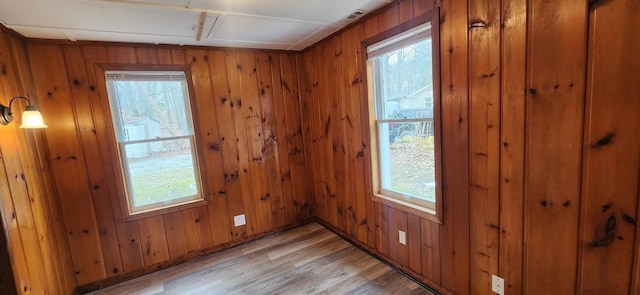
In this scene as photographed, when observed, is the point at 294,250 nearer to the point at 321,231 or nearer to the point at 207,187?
the point at 321,231

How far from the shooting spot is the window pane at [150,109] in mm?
2518

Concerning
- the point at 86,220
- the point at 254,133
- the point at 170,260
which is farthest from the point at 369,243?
the point at 86,220

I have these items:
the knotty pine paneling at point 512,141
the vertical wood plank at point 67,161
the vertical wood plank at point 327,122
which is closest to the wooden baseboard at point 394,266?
the vertical wood plank at point 327,122

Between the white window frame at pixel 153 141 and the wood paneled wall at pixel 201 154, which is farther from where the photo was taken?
the white window frame at pixel 153 141

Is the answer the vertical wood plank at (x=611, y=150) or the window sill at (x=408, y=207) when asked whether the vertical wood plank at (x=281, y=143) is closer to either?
the window sill at (x=408, y=207)

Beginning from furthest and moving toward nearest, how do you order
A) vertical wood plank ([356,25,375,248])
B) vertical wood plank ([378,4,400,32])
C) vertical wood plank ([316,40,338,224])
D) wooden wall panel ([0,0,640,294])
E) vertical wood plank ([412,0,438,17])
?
vertical wood plank ([316,40,338,224])
vertical wood plank ([356,25,375,248])
vertical wood plank ([378,4,400,32])
vertical wood plank ([412,0,438,17])
wooden wall panel ([0,0,640,294])

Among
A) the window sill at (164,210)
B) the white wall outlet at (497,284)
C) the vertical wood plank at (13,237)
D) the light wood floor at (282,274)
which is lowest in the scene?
the light wood floor at (282,274)

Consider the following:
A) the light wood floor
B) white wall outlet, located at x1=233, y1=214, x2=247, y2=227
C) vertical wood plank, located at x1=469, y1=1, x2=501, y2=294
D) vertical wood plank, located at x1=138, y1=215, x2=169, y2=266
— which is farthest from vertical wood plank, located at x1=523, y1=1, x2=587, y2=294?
vertical wood plank, located at x1=138, y1=215, x2=169, y2=266

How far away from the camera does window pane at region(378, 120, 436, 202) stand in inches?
80.6

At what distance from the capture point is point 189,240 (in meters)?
2.83

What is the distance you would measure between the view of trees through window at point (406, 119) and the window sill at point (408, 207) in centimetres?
7

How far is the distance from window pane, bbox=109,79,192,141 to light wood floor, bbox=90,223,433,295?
1359 millimetres

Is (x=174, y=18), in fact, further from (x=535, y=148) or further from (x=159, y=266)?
(x=535, y=148)

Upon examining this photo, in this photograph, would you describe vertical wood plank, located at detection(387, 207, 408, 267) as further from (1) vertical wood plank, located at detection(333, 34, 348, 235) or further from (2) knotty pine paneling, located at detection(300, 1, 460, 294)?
(1) vertical wood plank, located at detection(333, 34, 348, 235)
